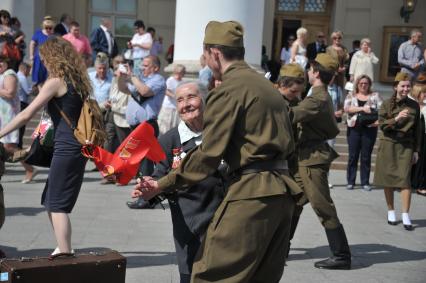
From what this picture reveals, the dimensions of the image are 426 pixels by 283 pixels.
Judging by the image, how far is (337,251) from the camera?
6.24 meters

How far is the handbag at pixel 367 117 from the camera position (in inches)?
421

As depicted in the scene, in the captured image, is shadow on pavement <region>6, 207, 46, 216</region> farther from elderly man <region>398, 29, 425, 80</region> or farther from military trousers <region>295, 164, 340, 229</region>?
elderly man <region>398, 29, 425, 80</region>

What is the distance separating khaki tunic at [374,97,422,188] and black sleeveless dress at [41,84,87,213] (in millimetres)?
4372

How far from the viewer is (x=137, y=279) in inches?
221

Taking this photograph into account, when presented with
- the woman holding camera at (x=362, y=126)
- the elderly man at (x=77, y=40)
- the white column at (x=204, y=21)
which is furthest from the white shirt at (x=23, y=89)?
the woman holding camera at (x=362, y=126)

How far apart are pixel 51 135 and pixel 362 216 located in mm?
4881

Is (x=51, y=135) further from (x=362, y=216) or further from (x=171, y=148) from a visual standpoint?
(x=362, y=216)

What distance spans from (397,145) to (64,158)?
4.63m

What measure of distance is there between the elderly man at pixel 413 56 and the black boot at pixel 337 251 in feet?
31.9

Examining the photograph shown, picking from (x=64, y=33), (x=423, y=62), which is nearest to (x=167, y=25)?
(x=64, y=33)

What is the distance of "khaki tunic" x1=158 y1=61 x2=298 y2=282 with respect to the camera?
133 inches

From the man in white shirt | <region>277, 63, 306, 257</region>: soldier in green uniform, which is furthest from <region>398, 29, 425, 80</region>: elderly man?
<region>277, 63, 306, 257</region>: soldier in green uniform

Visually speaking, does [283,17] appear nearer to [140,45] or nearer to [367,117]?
[140,45]

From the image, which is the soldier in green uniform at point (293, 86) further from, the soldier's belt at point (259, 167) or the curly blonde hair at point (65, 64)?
the soldier's belt at point (259, 167)
